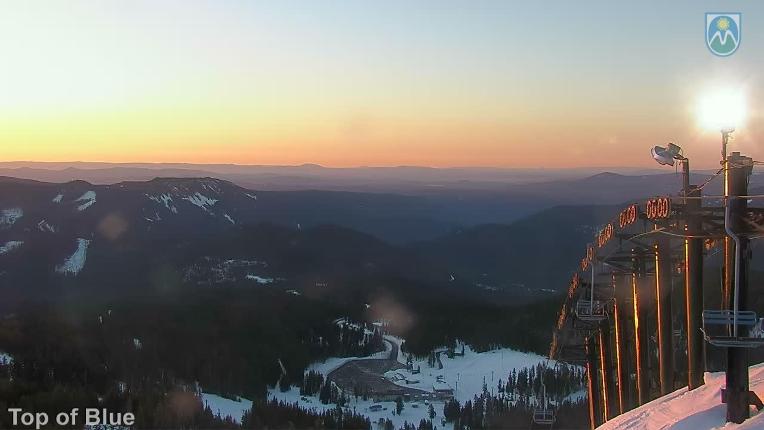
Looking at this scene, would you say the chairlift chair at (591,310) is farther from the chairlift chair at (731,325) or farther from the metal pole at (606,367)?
the chairlift chair at (731,325)

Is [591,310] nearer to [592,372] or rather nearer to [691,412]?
[592,372]

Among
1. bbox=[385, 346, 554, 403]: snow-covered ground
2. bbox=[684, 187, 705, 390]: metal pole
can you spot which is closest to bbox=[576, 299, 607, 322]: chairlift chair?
bbox=[684, 187, 705, 390]: metal pole

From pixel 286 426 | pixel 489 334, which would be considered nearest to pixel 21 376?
pixel 286 426

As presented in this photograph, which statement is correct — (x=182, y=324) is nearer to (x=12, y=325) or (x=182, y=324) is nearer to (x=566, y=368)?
(x=12, y=325)

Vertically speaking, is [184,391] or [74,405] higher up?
[74,405]

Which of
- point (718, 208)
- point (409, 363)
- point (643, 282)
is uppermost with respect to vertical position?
point (718, 208)

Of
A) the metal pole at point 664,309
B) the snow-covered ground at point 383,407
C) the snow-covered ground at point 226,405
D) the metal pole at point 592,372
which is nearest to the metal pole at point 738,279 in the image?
the metal pole at point 664,309

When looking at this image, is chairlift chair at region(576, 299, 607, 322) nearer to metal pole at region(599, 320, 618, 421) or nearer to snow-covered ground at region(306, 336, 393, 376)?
metal pole at region(599, 320, 618, 421)
